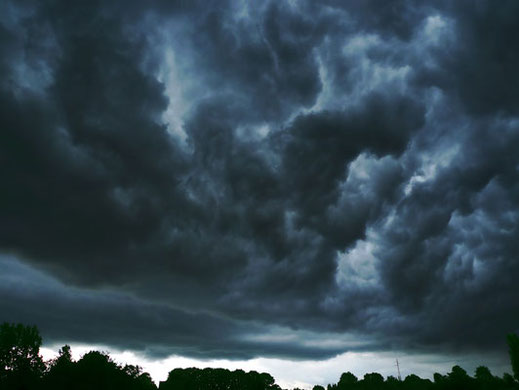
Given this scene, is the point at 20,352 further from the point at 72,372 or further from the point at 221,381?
the point at 221,381

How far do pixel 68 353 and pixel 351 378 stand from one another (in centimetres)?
10528

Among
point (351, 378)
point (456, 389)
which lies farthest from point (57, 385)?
point (351, 378)

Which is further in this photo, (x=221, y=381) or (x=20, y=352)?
(x=221, y=381)

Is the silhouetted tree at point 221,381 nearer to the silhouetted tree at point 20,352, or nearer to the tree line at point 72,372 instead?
the tree line at point 72,372

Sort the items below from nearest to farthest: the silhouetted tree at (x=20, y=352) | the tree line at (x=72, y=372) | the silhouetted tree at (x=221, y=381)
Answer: the tree line at (x=72, y=372), the silhouetted tree at (x=20, y=352), the silhouetted tree at (x=221, y=381)

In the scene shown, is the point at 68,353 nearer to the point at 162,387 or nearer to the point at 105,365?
the point at 105,365

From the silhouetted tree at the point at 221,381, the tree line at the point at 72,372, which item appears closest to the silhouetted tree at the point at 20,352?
the tree line at the point at 72,372

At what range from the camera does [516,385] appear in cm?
5347

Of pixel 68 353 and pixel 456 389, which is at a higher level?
pixel 68 353

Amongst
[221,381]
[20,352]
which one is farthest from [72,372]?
[221,381]

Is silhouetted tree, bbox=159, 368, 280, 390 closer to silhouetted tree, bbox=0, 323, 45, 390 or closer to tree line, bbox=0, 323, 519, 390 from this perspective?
tree line, bbox=0, 323, 519, 390

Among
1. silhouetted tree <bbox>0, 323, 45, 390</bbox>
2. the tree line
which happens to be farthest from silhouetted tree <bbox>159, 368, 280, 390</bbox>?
silhouetted tree <bbox>0, 323, 45, 390</bbox>

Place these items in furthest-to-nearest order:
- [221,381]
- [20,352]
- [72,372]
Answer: [221,381] → [20,352] → [72,372]

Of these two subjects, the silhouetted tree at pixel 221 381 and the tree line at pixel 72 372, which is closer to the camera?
Answer: the tree line at pixel 72 372
